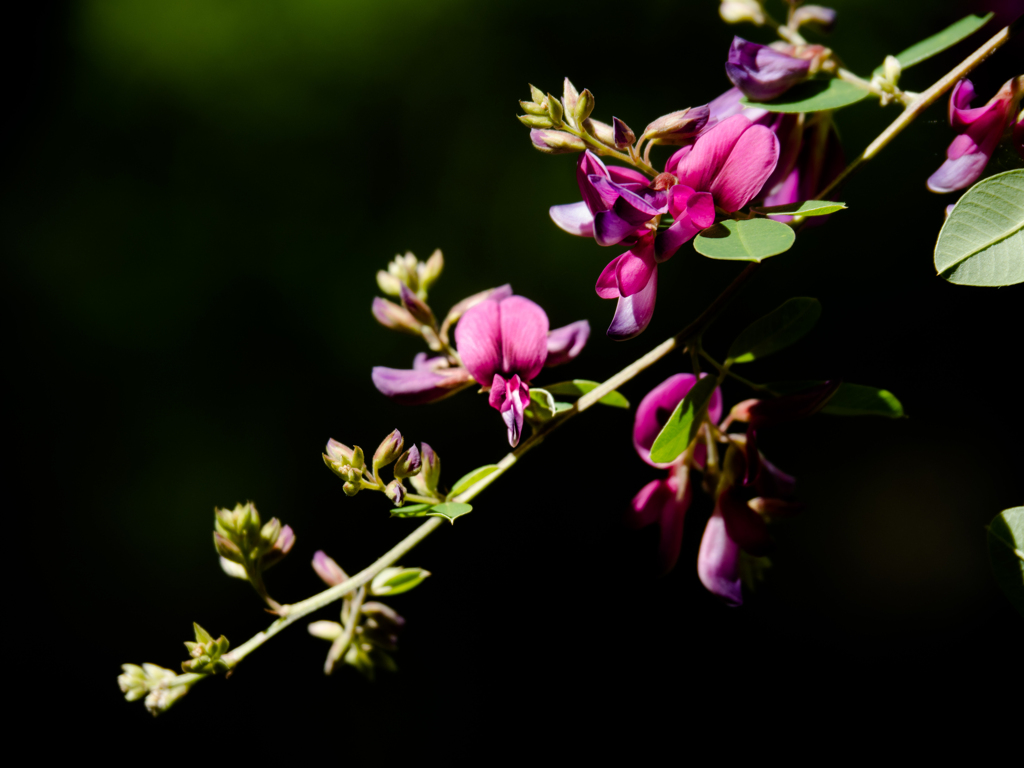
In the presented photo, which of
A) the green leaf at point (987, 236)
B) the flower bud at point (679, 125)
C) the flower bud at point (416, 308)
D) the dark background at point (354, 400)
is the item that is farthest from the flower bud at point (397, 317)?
the dark background at point (354, 400)

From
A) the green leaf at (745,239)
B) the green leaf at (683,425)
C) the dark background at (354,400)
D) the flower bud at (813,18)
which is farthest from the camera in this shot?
the dark background at (354,400)

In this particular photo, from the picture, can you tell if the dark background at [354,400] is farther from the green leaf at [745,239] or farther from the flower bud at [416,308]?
the green leaf at [745,239]

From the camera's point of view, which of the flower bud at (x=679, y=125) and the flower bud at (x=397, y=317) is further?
the flower bud at (x=397, y=317)

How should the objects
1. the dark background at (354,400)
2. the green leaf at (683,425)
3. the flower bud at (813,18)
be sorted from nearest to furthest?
the green leaf at (683,425) → the flower bud at (813,18) → the dark background at (354,400)

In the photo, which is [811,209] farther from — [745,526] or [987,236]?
[745,526]

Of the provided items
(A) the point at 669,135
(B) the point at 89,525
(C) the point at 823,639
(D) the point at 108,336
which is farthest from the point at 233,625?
(A) the point at 669,135

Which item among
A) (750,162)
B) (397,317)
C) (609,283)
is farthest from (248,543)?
(750,162)

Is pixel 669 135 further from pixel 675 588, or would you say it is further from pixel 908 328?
pixel 908 328

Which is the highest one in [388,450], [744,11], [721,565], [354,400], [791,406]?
[744,11]
